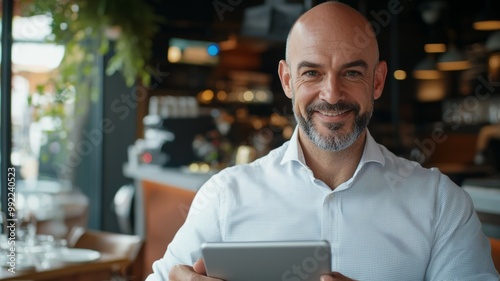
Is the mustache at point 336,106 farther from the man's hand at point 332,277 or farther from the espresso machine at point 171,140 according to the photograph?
the espresso machine at point 171,140

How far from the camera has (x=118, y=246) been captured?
4309 millimetres

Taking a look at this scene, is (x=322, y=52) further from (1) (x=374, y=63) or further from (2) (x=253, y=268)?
(2) (x=253, y=268)

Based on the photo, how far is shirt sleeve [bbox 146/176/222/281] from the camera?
2010mm

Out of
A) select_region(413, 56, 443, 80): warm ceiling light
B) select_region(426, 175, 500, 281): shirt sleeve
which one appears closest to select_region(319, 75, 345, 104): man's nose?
select_region(426, 175, 500, 281): shirt sleeve

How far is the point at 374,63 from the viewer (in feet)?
6.45

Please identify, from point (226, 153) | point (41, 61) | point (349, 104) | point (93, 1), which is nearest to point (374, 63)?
point (349, 104)

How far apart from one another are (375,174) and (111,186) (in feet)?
18.8

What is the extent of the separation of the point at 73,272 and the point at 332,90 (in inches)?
87.4

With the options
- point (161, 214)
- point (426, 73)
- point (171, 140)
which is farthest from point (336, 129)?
point (426, 73)

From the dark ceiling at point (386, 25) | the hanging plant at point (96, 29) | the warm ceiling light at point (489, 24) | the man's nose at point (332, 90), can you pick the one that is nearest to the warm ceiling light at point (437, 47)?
the dark ceiling at point (386, 25)

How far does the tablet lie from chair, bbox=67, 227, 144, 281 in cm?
263

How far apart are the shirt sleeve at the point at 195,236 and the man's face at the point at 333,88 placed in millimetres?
370

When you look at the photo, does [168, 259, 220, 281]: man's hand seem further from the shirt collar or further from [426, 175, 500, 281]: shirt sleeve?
[426, 175, 500, 281]: shirt sleeve

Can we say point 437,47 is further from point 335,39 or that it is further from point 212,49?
Result: point 335,39
